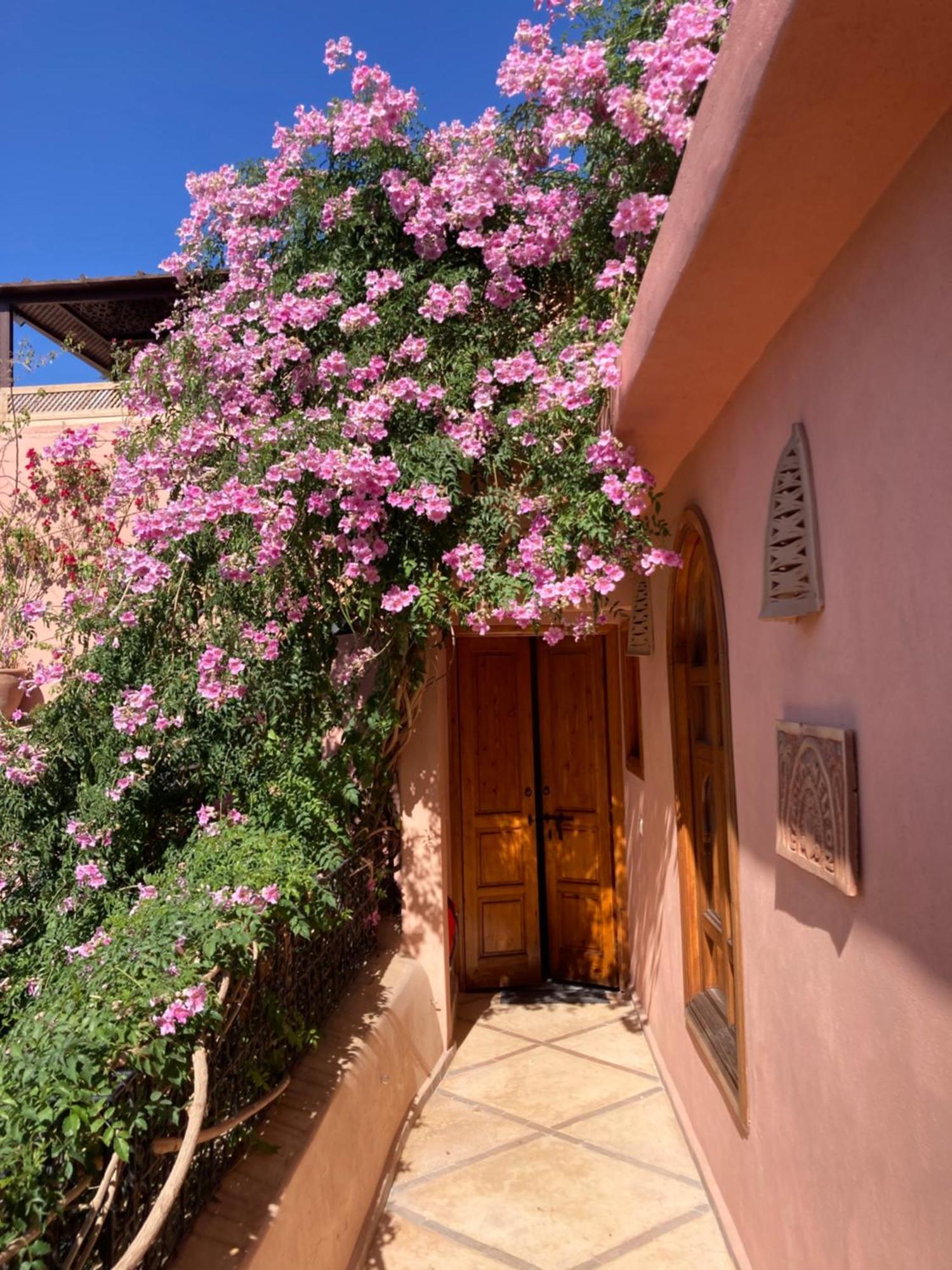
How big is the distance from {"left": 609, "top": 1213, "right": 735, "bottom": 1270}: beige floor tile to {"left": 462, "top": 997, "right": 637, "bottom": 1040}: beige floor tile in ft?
6.26

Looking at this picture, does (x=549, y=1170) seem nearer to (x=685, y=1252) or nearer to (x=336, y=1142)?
(x=685, y=1252)

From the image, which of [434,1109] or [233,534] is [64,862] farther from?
[434,1109]

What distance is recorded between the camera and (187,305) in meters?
4.78

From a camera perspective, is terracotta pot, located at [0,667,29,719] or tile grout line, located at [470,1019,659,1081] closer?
tile grout line, located at [470,1019,659,1081]

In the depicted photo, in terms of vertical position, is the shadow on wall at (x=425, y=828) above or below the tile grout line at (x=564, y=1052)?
above

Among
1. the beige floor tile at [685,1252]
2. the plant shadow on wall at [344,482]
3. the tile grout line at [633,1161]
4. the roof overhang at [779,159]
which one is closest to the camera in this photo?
the roof overhang at [779,159]

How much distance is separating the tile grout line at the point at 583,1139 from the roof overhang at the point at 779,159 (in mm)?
3133

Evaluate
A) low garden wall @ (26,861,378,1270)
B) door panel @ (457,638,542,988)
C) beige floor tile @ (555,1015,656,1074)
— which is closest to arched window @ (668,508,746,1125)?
beige floor tile @ (555,1015,656,1074)

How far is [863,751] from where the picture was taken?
67.8 inches

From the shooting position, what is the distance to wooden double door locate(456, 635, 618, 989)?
593 centimetres

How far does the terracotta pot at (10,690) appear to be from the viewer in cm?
516

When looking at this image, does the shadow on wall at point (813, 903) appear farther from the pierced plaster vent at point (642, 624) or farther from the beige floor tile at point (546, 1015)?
the beige floor tile at point (546, 1015)

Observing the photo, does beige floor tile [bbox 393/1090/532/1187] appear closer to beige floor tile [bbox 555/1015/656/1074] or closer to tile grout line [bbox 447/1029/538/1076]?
tile grout line [bbox 447/1029/538/1076]

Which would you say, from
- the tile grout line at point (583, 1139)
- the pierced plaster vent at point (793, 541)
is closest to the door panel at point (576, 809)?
the tile grout line at point (583, 1139)
